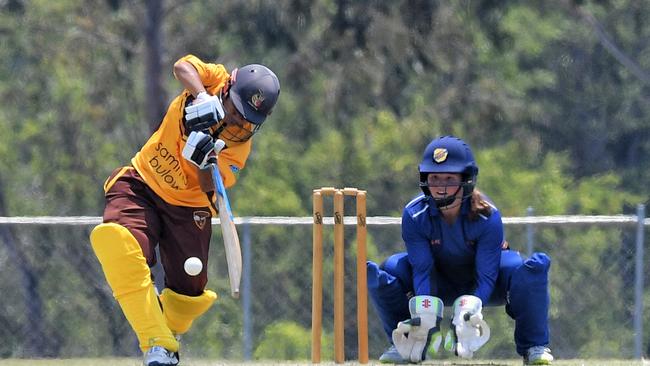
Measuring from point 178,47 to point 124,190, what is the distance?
51.7 feet

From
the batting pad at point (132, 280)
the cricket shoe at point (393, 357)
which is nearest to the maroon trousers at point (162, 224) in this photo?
the batting pad at point (132, 280)

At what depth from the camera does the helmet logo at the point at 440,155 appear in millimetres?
7625

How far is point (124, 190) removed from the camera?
299 inches

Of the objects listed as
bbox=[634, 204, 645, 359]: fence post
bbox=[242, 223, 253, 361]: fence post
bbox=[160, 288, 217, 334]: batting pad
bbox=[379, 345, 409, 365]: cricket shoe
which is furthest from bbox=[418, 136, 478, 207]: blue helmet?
bbox=[242, 223, 253, 361]: fence post

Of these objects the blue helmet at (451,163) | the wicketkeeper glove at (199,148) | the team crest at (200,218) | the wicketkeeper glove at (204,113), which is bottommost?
the team crest at (200,218)

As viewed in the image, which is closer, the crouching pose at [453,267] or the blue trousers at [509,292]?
the crouching pose at [453,267]

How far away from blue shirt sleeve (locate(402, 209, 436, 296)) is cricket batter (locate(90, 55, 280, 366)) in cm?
91

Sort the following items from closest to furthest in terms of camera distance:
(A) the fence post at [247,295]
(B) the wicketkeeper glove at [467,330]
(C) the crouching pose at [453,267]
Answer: (B) the wicketkeeper glove at [467,330]
(C) the crouching pose at [453,267]
(A) the fence post at [247,295]

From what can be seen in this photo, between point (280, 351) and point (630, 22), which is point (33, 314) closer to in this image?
point (280, 351)

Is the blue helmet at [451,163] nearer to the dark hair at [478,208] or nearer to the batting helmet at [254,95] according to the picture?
the dark hair at [478,208]

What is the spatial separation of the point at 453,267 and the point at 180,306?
1.45m

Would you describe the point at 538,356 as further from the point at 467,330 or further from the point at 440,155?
the point at 440,155

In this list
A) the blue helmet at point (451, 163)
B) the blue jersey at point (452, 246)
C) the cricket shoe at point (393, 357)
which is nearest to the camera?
the blue jersey at point (452, 246)

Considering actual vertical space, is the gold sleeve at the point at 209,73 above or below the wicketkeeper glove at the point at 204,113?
above
